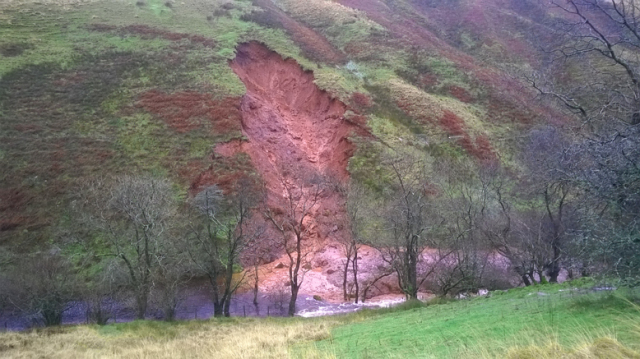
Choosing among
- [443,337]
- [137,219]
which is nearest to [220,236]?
[137,219]

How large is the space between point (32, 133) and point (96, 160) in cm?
697

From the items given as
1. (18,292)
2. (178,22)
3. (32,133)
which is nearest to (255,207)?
(18,292)

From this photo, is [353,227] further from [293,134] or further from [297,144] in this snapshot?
[293,134]

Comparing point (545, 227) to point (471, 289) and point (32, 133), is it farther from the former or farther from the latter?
point (32, 133)

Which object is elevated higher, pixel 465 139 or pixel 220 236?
pixel 465 139

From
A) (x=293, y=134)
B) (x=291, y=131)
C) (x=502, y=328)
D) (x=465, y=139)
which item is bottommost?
(x=502, y=328)

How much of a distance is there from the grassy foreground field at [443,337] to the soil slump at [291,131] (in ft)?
70.5

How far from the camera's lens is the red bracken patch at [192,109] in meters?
45.3

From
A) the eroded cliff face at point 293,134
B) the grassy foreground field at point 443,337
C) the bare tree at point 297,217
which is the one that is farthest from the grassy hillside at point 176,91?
the grassy foreground field at point 443,337

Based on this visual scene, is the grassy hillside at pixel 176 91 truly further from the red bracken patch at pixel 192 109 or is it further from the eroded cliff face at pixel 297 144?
the eroded cliff face at pixel 297 144

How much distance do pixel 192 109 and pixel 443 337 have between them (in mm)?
40601

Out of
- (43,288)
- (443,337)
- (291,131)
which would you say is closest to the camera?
(443,337)

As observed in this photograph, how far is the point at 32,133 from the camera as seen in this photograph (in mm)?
41406

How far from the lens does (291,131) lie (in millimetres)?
53031
